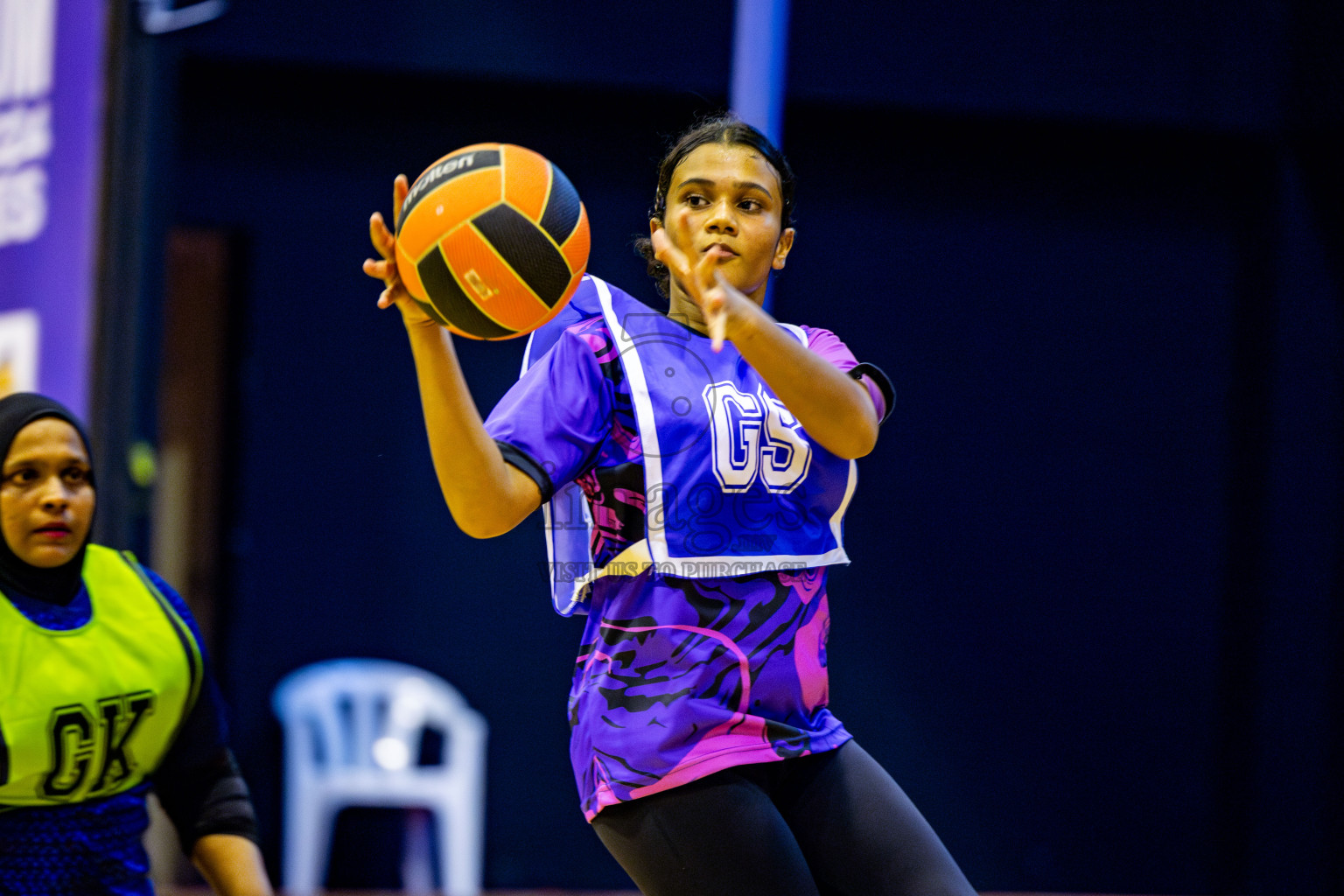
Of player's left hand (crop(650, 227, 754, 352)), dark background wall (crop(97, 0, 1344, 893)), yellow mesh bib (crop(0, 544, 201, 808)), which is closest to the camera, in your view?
player's left hand (crop(650, 227, 754, 352))

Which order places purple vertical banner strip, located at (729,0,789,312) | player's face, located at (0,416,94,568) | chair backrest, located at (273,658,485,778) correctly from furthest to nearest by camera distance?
chair backrest, located at (273,658,485,778)
purple vertical banner strip, located at (729,0,789,312)
player's face, located at (0,416,94,568)

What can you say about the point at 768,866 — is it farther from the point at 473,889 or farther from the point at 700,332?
the point at 473,889

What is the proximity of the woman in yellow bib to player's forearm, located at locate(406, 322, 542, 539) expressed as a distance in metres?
1.06

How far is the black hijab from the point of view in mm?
2193

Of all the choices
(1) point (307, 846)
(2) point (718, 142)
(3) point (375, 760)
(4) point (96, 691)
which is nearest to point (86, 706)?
(4) point (96, 691)

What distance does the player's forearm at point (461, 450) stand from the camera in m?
1.34

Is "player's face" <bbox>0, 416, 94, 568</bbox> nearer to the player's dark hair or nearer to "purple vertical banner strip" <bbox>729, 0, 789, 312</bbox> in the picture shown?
the player's dark hair

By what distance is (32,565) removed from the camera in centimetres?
221

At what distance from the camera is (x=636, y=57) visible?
511 centimetres

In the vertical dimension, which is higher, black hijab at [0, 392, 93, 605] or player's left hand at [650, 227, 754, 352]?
player's left hand at [650, 227, 754, 352]

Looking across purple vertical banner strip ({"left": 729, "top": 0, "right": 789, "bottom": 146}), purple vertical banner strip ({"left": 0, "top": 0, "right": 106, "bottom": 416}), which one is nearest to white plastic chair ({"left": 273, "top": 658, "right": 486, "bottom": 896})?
purple vertical banner strip ({"left": 0, "top": 0, "right": 106, "bottom": 416})

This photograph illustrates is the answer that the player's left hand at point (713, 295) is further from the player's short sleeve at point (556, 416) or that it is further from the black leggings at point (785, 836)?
the black leggings at point (785, 836)

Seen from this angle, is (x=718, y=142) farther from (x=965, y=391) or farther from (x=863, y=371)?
(x=965, y=391)

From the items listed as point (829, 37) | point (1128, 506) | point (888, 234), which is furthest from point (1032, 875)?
point (829, 37)
